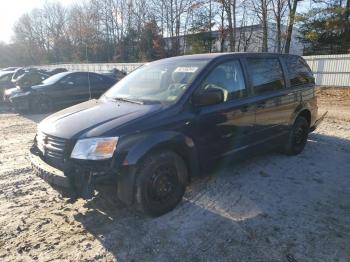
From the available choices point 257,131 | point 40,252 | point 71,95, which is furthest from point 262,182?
point 71,95

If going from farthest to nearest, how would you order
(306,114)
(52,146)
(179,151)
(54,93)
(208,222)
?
1. (54,93)
2. (306,114)
3. (179,151)
4. (208,222)
5. (52,146)

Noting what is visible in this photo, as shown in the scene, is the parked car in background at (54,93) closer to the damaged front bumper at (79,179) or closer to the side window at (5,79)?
the side window at (5,79)

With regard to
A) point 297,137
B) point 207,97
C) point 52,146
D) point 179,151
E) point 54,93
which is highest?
point 207,97

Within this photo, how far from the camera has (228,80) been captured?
14.6 feet

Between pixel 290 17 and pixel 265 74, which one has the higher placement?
pixel 290 17

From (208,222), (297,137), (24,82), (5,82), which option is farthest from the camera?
(5,82)

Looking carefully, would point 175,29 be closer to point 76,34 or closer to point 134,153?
point 76,34

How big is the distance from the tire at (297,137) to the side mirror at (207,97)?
7.96ft

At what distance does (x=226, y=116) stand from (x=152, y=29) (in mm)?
38736

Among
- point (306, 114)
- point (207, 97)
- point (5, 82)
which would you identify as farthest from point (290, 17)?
point (207, 97)

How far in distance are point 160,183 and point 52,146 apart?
1270mm

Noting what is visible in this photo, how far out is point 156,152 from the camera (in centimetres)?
360

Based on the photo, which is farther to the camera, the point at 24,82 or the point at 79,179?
the point at 24,82

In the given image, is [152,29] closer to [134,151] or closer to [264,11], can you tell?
[264,11]
